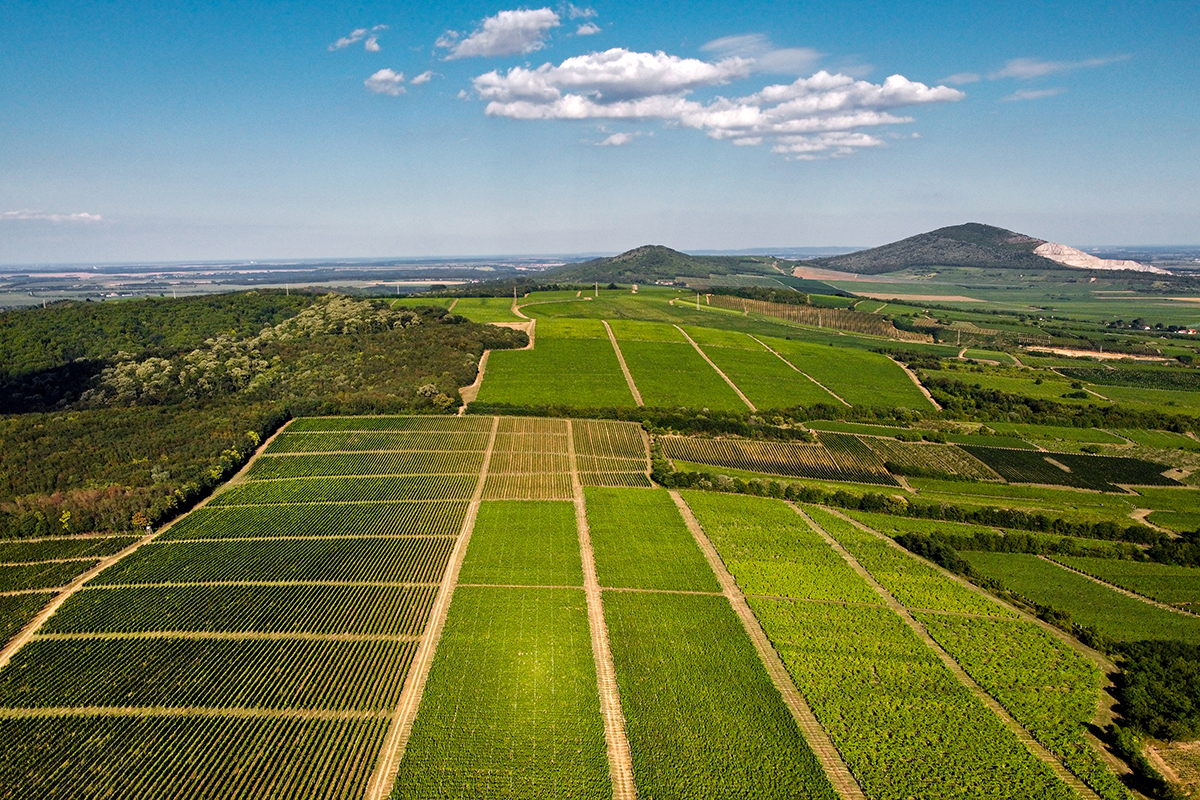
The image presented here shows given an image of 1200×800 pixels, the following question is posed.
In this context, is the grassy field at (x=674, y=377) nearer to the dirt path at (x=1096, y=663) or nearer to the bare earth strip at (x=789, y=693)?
the bare earth strip at (x=789, y=693)

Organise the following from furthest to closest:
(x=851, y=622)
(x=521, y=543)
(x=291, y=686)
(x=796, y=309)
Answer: (x=796, y=309)
(x=521, y=543)
(x=851, y=622)
(x=291, y=686)

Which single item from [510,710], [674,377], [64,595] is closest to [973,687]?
[510,710]

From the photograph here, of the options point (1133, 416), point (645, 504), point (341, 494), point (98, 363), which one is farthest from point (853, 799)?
point (98, 363)

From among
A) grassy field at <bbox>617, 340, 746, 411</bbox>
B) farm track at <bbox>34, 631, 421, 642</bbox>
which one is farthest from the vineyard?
farm track at <bbox>34, 631, 421, 642</bbox>

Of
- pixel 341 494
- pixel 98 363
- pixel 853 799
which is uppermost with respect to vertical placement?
pixel 98 363

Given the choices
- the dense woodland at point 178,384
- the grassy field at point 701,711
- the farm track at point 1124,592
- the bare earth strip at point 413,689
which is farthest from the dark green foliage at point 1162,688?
the dense woodland at point 178,384

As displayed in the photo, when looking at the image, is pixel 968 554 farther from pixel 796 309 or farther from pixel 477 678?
pixel 796 309
